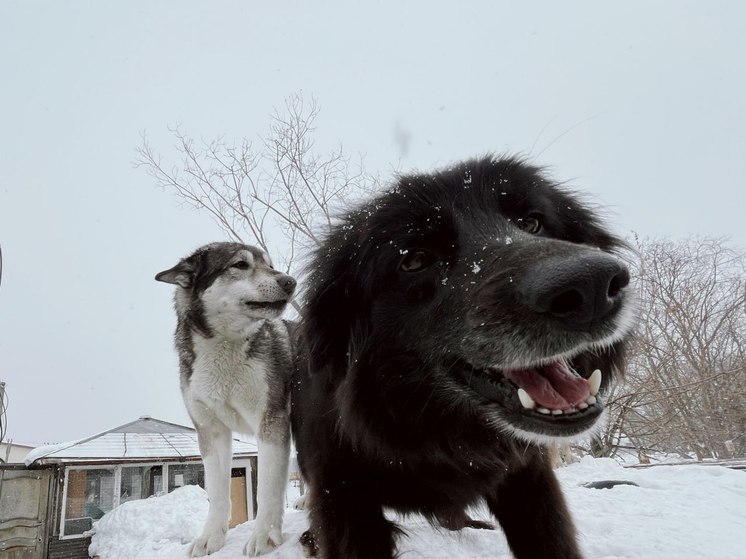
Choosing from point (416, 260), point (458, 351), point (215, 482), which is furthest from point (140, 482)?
point (458, 351)

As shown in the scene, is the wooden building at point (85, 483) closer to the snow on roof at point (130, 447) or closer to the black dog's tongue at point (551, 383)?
the snow on roof at point (130, 447)

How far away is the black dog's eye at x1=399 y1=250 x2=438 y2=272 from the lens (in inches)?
86.5

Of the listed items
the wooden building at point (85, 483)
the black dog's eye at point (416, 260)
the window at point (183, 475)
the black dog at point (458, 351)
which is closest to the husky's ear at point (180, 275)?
the black dog at point (458, 351)

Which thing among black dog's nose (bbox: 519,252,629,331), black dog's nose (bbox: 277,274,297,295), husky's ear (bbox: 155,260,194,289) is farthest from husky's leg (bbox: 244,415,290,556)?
black dog's nose (bbox: 519,252,629,331)

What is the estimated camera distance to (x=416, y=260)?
2219 millimetres

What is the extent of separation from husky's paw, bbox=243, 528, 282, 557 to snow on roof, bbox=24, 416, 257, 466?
1464cm

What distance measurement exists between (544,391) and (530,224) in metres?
Answer: 0.93

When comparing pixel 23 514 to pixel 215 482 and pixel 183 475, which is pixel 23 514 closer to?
pixel 183 475

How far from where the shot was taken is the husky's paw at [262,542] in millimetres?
3535

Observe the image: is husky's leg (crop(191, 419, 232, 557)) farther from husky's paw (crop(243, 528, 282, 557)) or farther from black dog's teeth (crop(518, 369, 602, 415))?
black dog's teeth (crop(518, 369, 602, 415))

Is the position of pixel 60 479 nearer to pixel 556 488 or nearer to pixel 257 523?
pixel 257 523

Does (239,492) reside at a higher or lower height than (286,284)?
lower

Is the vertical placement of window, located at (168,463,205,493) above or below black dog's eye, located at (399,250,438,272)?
below

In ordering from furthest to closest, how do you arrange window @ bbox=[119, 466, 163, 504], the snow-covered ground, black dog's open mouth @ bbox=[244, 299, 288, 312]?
1. window @ bbox=[119, 466, 163, 504]
2. black dog's open mouth @ bbox=[244, 299, 288, 312]
3. the snow-covered ground
